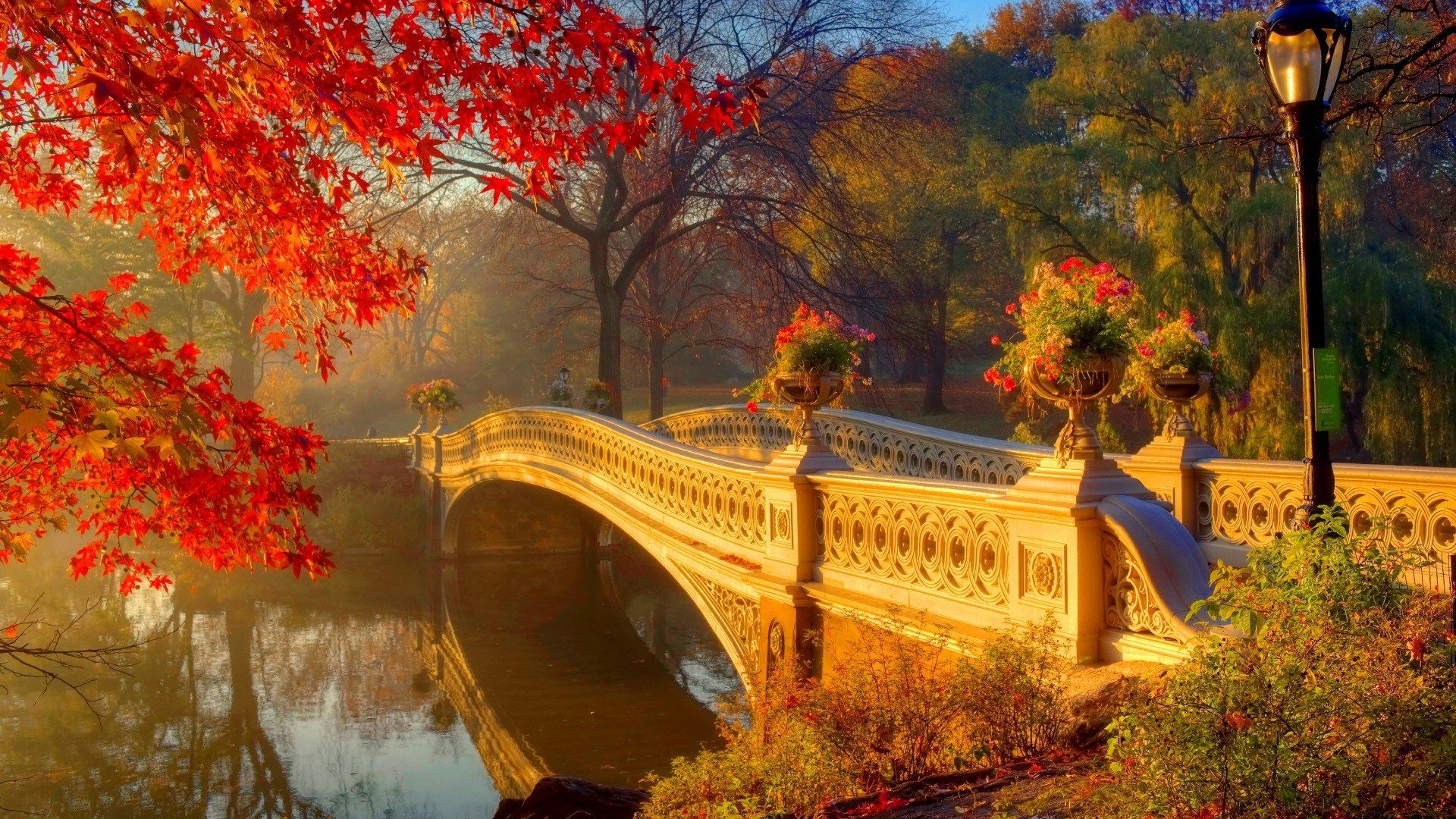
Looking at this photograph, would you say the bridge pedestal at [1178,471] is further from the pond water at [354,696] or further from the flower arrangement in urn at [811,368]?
the pond water at [354,696]

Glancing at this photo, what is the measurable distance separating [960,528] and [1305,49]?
3094 mm

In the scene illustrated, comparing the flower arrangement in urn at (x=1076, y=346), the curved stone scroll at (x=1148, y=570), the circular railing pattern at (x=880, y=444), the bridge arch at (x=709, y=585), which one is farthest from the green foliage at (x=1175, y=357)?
the curved stone scroll at (x=1148, y=570)

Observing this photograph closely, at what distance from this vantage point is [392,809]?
37.2 feet

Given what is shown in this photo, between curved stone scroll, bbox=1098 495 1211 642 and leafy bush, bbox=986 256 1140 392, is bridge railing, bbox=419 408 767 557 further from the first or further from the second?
curved stone scroll, bbox=1098 495 1211 642

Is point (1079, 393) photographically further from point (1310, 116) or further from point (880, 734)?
point (880, 734)

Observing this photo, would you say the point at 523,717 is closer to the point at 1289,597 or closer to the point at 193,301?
the point at 1289,597

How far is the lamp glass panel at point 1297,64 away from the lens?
5.00 meters

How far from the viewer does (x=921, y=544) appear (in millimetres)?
7113

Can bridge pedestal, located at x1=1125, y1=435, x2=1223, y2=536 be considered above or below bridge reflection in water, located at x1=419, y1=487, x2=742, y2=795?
above

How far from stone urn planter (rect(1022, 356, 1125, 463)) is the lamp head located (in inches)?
62.3

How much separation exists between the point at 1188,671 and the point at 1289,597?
51 centimetres

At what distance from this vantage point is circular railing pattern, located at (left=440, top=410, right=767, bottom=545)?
32.8 feet

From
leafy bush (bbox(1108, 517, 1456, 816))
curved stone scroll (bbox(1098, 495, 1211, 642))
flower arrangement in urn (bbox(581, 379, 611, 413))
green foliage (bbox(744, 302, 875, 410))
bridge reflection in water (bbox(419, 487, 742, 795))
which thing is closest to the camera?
leafy bush (bbox(1108, 517, 1456, 816))

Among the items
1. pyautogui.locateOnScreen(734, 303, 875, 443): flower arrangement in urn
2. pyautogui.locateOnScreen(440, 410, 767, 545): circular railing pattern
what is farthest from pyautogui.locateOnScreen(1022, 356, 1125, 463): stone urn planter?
pyautogui.locateOnScreen(440, 410, 767, 545): circular railing pattern
